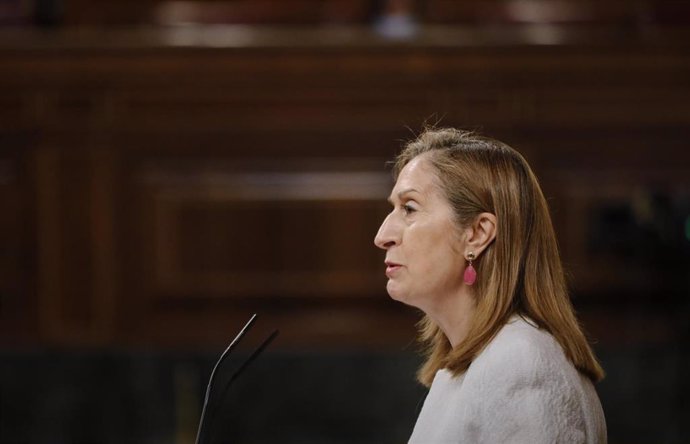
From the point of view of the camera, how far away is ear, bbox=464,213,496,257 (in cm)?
149

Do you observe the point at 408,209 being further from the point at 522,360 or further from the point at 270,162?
the point at 270,162

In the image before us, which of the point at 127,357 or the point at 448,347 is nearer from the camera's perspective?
the point at 448,347

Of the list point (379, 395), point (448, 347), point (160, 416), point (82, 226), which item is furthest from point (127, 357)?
point (448, 347)

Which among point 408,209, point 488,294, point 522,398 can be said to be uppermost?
point 408,209

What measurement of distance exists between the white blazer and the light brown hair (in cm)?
3

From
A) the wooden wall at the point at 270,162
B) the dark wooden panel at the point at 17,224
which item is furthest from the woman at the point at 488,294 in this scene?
the dark wooden panel at the point at 17,224

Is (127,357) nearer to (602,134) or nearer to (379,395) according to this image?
(379,395)

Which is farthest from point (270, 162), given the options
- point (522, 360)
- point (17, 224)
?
point (522, 360)

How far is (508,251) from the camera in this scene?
1482 millimetres

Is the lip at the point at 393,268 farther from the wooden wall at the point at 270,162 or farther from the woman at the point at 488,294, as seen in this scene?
the wooden wall at the point at 270,162

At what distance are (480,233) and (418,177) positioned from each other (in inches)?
4.8

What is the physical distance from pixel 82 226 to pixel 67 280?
19 cm

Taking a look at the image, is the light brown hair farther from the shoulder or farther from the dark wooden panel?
the dark wooden panel

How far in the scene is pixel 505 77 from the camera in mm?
3893
